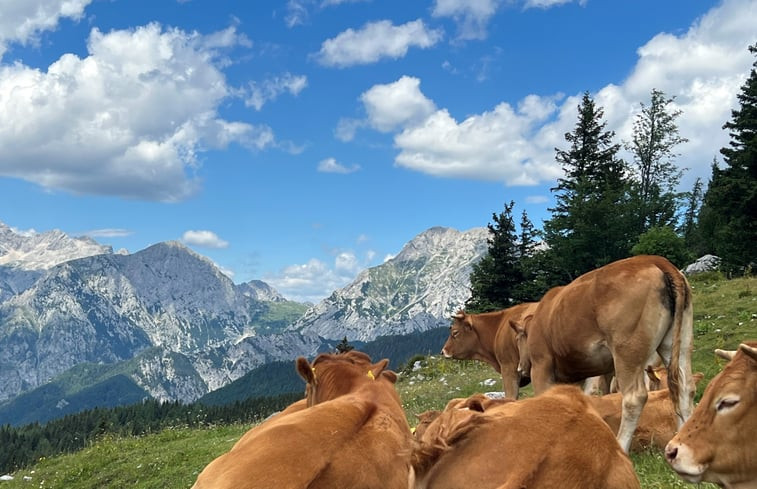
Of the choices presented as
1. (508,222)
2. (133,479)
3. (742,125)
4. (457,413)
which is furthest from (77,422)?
(457,413)

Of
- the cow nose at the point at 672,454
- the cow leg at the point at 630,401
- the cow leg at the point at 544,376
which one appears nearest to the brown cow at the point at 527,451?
the cow nose at the point at 672,454

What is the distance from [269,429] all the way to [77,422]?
133720 mm

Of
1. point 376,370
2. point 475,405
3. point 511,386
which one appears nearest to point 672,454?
point 475,405

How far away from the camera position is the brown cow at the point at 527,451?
136 inches

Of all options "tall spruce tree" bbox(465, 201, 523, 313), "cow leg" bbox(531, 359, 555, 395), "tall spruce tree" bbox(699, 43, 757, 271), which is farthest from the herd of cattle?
"tall spruce tree" bbox(465, 201, 523, 313)

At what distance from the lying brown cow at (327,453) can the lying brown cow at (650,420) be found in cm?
464

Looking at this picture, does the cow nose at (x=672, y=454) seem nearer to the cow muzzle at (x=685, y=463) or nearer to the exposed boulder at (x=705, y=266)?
the cow muzzle at (x=685, y=463)

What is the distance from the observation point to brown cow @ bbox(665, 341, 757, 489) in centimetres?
453

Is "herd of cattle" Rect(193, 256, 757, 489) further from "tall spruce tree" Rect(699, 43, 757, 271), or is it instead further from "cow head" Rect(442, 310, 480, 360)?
"tall spruce tree" Rect(699, 43, 757, 271)

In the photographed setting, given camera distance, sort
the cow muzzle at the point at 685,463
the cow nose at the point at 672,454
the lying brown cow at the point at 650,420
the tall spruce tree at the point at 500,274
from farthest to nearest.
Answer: the tall spruce tree at the point at 500,274
the lying brown cow at the point at 650,420
the cow nose at the point at 672,454
the cow muzzle at the point at 685,463

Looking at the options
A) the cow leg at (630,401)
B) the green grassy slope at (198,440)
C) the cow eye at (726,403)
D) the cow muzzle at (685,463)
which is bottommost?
the green grassy slope at (198,440)

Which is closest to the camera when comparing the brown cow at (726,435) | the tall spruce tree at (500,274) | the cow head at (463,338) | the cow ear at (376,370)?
the brown cow at (726,435)

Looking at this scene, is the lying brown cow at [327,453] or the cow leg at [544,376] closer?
the lying brown cow at [327,453]

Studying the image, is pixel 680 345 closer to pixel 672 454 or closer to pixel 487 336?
pixel 672 454
